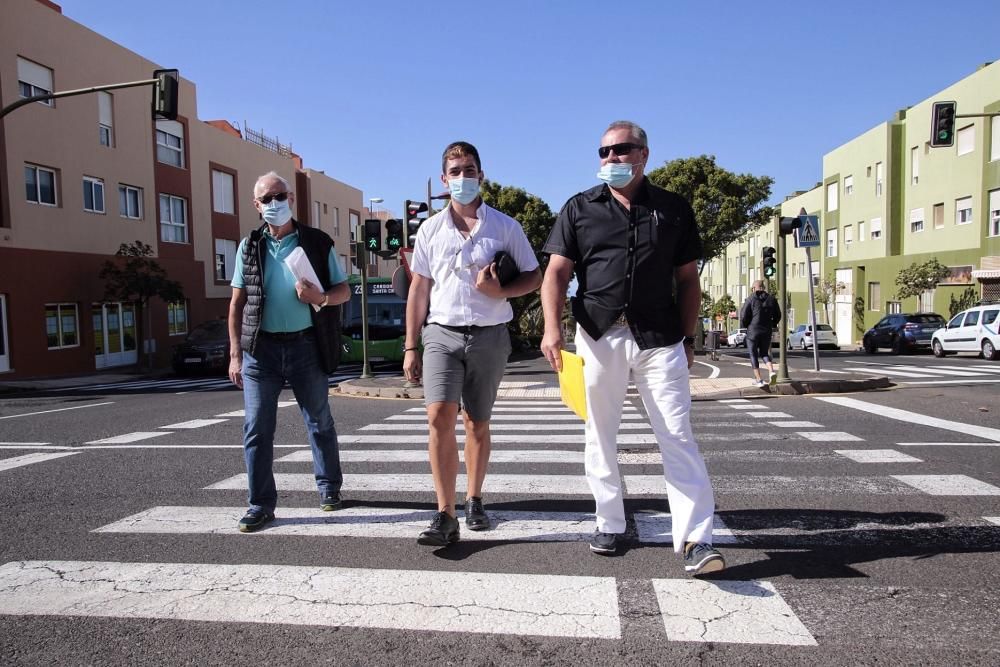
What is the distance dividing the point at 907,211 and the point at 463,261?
41.8m

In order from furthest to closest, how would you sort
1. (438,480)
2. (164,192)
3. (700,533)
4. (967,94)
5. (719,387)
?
(967,94) < (164,192) < (719,387) < (438,480) < (700,533)

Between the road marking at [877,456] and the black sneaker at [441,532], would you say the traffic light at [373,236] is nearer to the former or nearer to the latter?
the road marking at [877,456]

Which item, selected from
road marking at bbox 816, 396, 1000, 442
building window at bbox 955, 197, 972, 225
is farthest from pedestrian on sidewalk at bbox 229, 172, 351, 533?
building window at bbox 955, 197, 972, 225

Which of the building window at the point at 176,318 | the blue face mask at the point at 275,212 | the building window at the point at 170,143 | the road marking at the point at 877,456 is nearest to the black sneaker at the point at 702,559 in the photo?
Answer: the blue face mask at the point at 275,212

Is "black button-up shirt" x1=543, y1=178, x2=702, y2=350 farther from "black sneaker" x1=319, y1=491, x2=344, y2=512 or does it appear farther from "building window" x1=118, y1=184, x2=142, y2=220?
"building window" x1=118, y1=184, x2=142, y2=220

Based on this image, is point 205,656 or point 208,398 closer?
point 205,656

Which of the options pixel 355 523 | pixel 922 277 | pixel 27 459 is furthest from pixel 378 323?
pixel 922 277

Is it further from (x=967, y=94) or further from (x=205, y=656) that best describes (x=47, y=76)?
(x=967, y=94)

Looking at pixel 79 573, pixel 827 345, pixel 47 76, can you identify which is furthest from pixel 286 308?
pixel 827 345

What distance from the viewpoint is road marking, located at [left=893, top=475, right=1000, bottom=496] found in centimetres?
481

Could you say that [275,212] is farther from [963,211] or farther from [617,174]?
[963,211]

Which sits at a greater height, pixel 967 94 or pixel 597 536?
pixel 967 94

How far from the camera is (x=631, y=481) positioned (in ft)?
17.6

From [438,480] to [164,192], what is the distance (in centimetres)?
2751
